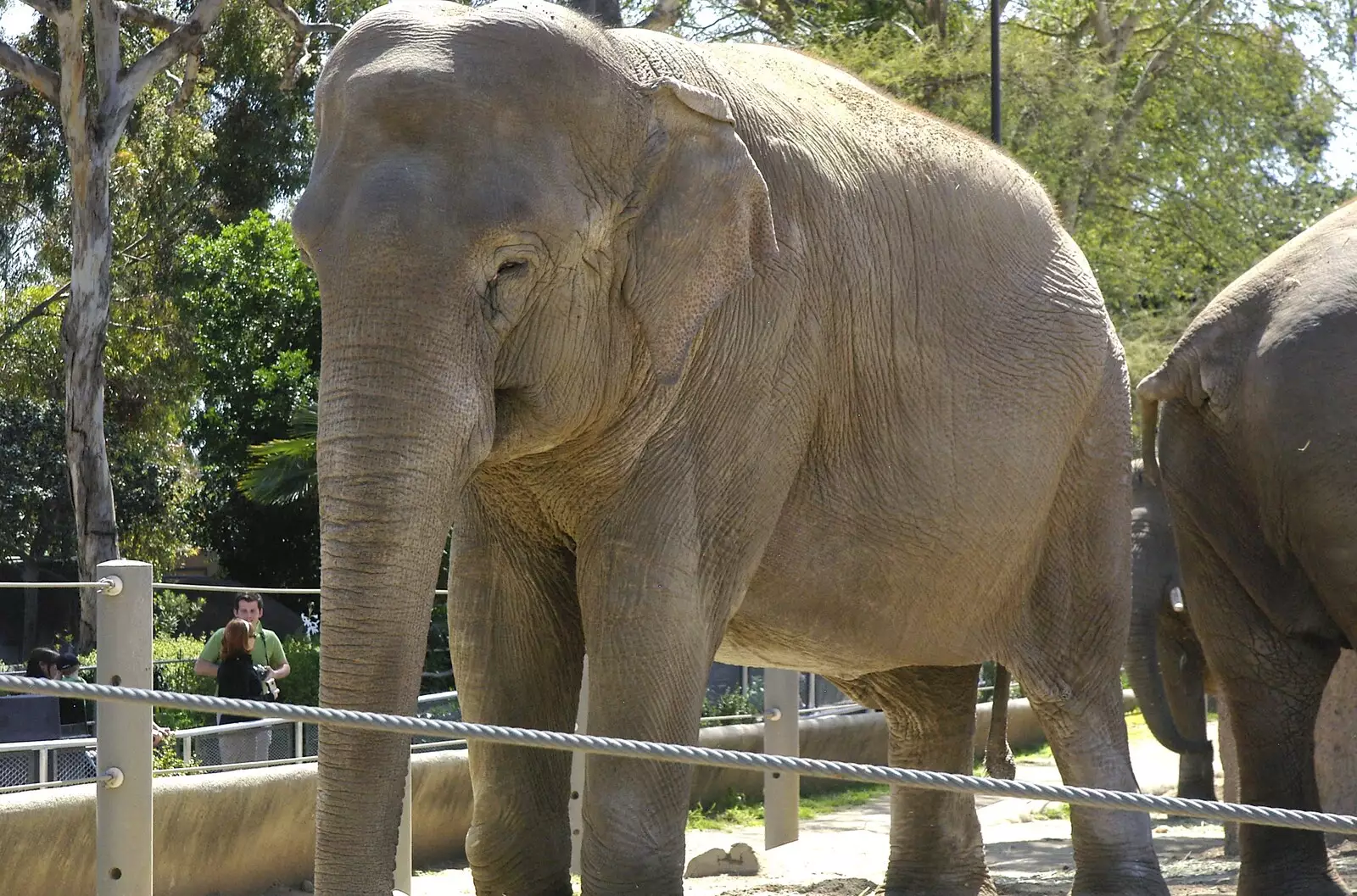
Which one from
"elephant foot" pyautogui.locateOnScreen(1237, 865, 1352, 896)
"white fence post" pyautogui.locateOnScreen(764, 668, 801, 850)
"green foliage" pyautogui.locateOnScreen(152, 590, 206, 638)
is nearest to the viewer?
"elephant foot" pyautogui.locateOnScreen(1237, 865, 1352, 896)

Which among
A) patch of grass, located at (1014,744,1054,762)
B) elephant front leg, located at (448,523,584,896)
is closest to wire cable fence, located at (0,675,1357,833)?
elephant front leg, located at (448,523,584,896)

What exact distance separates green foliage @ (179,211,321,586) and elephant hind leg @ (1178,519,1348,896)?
14930mm

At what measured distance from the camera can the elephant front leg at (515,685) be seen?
4.91 m

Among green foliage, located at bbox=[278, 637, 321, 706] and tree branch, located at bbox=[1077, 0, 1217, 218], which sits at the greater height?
tree branch, located at bbox=[1077, 0, 1217, 218]

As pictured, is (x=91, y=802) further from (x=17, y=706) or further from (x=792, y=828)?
(x=792, y=828)

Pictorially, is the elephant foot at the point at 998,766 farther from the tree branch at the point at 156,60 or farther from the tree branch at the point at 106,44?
the tree branch at the point at 106,44

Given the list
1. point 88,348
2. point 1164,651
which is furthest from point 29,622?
point 1164,651

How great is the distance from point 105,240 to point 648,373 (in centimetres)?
1764

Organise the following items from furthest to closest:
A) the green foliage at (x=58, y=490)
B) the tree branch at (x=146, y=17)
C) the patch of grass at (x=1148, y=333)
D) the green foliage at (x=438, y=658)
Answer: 1. the green foliage at (x=58, y=490)
2. the tree branch at (x=146, y=17)
3. the patch of grass at (x=1148, y=333)
4. the green foliage at (x=438, y=658)

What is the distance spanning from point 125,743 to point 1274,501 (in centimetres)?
376

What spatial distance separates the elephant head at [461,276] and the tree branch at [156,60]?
Result: 16.6 metres

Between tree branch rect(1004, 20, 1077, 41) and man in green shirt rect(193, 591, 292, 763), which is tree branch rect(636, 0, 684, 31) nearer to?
tree branch rect(1004, 20, 1077, 41)

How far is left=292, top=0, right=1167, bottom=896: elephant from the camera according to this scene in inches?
153

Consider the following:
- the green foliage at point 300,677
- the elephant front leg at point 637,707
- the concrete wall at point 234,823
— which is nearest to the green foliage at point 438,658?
the green foliage at point 300,677
